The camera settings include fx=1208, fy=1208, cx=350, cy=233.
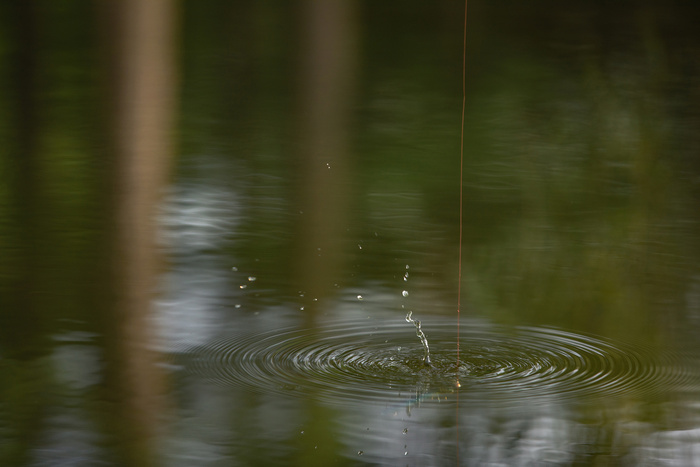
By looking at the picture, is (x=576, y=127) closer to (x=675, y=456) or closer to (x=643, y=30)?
(x=643, y=30)

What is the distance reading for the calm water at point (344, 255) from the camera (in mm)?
5008

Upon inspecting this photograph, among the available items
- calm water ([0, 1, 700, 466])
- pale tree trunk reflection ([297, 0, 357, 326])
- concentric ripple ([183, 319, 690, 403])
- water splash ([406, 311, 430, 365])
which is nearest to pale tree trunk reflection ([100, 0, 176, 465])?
calm water ([0, 1, 700, 466])

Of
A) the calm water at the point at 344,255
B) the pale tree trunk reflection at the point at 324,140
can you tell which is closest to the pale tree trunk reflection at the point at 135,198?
the calm water at the point at 344,255

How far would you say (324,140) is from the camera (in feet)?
38.3

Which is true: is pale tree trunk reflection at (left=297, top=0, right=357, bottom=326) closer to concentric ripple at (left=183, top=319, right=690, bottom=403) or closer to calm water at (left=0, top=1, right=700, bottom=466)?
calm water at (left=0, top=1, right=700, bottom=466)

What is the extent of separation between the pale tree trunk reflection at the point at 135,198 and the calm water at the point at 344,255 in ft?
0.09

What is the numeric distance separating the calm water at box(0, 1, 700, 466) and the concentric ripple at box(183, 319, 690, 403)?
20 mm

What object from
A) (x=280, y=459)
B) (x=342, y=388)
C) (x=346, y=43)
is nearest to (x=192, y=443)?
(x=280, y=459)

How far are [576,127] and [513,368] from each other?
6.95m

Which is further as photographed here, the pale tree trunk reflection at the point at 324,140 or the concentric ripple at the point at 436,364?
the pale tree trunk reflection at the point at 324,140

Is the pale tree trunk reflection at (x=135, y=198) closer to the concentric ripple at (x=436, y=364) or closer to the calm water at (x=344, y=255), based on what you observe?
the calm water at (x=344, y=255)

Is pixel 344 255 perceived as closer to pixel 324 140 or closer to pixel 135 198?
pixel 135 198

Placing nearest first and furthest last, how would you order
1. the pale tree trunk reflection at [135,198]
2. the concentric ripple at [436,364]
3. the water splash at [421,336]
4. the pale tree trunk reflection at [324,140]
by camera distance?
the pale tree trunk reflection at [135,198]
the concentric ripple at [436,364]
the water splash at [421,336]
the pale tree trunk reflection at [324,140]

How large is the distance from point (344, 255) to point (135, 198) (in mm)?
2166
